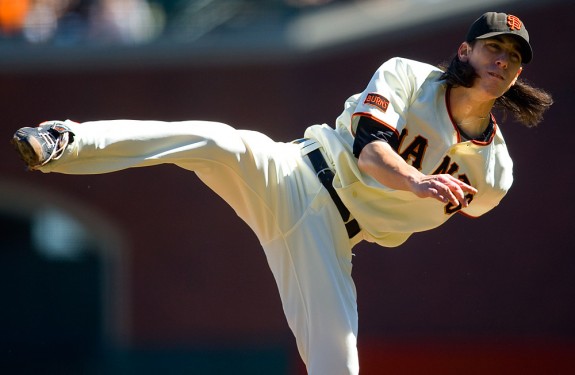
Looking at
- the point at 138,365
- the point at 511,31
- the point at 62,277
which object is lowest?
the point at 138,365

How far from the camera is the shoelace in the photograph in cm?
361

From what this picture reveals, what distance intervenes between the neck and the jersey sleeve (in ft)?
0.49

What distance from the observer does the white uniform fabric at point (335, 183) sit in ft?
13.0

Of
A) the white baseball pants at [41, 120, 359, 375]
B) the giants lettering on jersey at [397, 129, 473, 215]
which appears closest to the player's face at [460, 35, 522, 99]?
the giants lettering on jersey at [397, 129, 473, 215]

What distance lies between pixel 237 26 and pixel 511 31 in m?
4.39

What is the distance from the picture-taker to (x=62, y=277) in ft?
27.6

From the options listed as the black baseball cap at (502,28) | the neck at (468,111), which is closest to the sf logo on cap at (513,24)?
the black baseball cap at (502,28)

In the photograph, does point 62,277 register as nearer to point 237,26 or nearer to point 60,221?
point 60,221

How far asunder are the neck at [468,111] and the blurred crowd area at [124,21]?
4158 mm

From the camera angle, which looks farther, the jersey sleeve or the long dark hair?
the long dark hair

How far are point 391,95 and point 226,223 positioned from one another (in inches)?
169

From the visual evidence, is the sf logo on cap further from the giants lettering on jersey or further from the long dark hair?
the giants lettering on jersey

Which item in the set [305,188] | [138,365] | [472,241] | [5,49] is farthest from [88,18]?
[305,188]

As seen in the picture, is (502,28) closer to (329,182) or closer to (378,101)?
(378,101)
